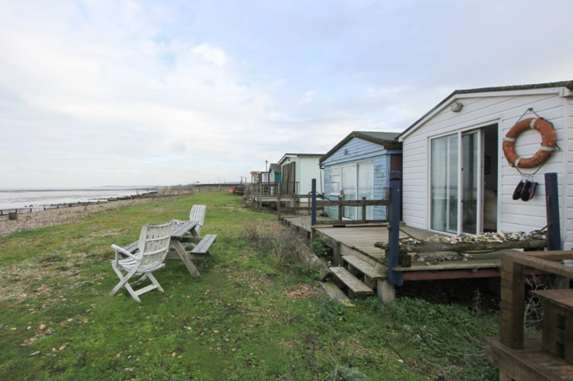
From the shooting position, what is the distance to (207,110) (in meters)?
18.1

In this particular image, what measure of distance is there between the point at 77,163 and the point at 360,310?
186ft

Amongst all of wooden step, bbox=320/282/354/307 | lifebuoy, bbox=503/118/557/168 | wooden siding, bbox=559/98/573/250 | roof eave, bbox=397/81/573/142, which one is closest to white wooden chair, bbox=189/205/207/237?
wooden step, bbox=320/282/354/307

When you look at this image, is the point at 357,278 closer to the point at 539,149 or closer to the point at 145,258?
the point at 145,258

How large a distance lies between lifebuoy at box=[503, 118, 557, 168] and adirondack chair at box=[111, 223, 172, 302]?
5.53 m

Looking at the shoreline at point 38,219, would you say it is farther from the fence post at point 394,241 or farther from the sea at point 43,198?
the sea at point 43,198

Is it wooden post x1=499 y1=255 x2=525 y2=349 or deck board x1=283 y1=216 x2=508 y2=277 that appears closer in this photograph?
wooden post x1=499 y1=255 x2=525 y2=349

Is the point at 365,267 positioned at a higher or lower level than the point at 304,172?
lower

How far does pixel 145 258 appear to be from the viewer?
3.69 meters

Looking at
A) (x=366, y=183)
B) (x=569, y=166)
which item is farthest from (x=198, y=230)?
(x=569, y=166)

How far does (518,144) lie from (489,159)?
1727 mm

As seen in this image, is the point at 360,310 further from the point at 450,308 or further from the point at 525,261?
→ the point at 525,261

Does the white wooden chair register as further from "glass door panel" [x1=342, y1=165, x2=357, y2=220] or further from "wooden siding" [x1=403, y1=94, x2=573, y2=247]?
"wooden siding" [x1=403, y1=94, x2=573, y2=247]

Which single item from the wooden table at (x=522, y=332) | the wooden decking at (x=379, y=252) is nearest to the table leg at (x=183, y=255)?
the wooden decking at (x=379, y=252)

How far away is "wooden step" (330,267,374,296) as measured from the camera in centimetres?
364
